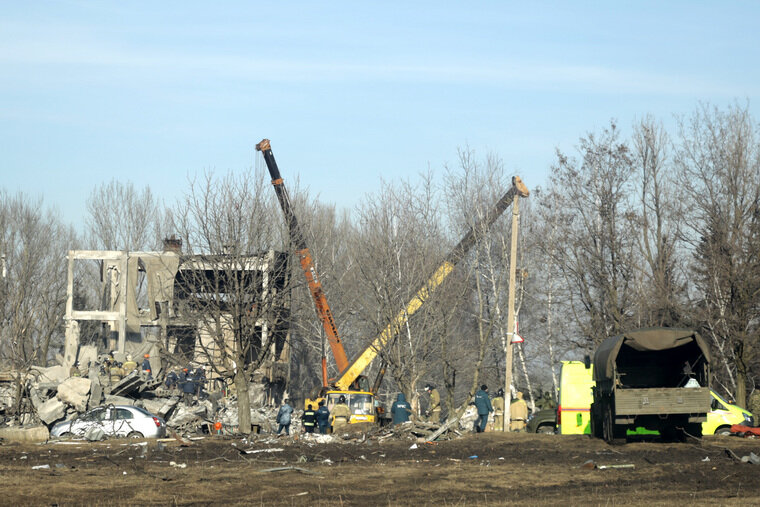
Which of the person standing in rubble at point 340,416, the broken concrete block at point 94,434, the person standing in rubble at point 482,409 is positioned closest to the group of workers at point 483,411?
the person standing in rubble at point 482,409

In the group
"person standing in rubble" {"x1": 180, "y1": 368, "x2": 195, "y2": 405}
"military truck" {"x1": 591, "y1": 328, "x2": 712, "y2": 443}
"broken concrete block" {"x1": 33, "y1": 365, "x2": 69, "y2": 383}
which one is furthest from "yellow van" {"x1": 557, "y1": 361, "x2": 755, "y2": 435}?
"broken concrete block" {"x1": 33, "y1": 365, "x2": 69, "y2": 383}

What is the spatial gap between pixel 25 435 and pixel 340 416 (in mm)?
9203

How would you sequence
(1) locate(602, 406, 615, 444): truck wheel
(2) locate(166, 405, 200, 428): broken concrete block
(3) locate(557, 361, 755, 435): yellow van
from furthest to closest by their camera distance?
(2) locate(166, 405, 200, 428): broken concrete block
(3) locate(557, 361, 755, 435): yellow van
(1) locate(602, 406, 615, 444): truck wheel

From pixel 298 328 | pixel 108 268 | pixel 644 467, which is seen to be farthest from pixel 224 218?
pixel 298 328

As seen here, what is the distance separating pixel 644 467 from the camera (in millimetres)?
16188

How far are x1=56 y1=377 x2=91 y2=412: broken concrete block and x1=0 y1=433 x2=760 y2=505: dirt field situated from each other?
21.5ft

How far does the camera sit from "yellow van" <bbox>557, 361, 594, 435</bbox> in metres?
23.7

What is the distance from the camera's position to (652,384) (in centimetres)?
2242

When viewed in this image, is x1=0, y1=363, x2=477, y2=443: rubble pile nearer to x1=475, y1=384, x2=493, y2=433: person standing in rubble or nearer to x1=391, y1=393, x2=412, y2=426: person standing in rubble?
x1=391, y1=393, x2=412, y2=426: person standing in rubble

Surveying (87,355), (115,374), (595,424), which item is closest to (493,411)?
(595,424)

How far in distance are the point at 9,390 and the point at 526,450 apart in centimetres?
1950

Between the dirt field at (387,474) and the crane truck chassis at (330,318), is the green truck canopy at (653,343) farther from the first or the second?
the crane truck chassis at (330,318)

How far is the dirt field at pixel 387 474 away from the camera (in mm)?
13164

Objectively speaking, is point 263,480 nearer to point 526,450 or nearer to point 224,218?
point 526,450
